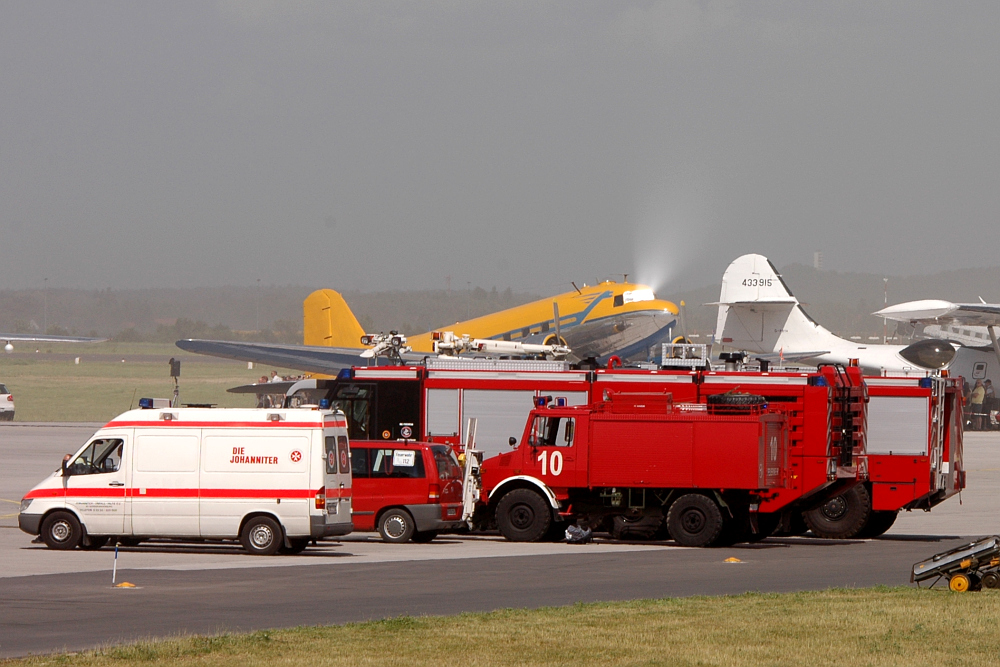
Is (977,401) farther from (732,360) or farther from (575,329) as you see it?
(732,360)

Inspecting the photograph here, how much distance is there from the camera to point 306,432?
19.5 m

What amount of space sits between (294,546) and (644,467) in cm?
556

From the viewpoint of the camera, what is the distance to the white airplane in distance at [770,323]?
222 ft

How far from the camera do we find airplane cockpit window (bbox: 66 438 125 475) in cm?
1989

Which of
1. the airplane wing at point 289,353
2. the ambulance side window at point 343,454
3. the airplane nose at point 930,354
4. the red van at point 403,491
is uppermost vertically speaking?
the airplane nose at point 930,354

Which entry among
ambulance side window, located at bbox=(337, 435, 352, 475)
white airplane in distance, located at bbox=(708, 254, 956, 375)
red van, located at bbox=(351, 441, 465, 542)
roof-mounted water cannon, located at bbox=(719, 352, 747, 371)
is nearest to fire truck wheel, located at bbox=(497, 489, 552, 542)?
red van, located at bbox=(351, 441, 465, 542)

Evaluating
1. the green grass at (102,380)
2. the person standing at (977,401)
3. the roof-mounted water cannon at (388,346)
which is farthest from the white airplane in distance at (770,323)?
the roof-mounted water cannon at (388,346)

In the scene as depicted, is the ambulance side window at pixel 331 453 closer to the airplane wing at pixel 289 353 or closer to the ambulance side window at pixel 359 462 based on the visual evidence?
the ambulance side window at pixel 359 462

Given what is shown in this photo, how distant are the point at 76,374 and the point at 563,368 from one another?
3595 inches

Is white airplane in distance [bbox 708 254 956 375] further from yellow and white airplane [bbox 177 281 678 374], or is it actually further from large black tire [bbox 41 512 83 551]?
large black tire [bbox 41 512 83 551]

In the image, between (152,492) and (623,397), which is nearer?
(152,492)

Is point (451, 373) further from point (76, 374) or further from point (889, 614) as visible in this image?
point (76, 374)

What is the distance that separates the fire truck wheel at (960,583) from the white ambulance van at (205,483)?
8.47m

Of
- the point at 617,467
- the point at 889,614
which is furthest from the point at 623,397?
the point at 889,614
